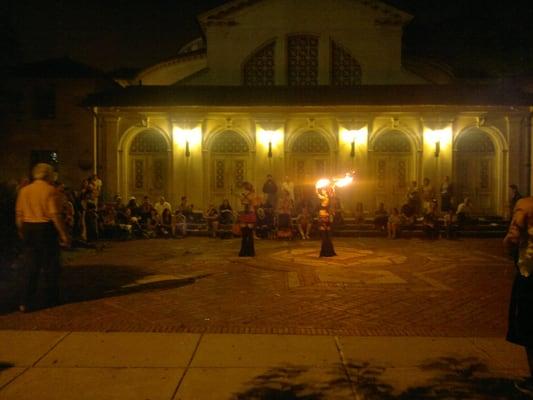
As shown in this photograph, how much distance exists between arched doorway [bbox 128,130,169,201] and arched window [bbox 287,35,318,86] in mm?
6093

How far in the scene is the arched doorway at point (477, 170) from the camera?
70.6 feet

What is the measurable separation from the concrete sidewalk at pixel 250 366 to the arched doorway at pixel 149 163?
50.4 ft

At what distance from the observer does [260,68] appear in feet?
77.5

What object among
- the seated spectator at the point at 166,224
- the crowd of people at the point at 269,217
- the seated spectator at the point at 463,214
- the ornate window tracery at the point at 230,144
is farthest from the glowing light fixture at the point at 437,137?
the seated spectator at the point at 166,224

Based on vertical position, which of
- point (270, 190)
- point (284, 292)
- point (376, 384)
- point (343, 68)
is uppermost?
point (343, 68)

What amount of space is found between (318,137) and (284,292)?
1302 cm

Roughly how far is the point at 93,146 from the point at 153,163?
8.00 feet

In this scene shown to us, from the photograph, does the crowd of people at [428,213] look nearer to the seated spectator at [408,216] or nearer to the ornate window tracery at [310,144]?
the seated spectator at [408,216]

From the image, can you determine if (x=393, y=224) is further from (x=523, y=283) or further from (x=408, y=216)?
(x=523, y=283)

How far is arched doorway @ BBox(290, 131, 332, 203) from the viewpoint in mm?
21641

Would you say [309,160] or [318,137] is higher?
[318,137]

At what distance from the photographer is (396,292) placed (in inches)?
374

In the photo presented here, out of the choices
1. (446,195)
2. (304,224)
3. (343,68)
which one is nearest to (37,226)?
(304,224)

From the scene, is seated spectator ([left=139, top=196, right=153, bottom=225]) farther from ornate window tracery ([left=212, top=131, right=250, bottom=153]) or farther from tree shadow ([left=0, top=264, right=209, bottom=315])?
tree shadow ([left=0, top=264, right=209, bottom=315])
